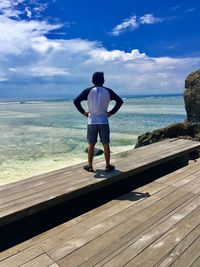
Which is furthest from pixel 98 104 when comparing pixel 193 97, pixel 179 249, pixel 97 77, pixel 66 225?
pixel 193 97

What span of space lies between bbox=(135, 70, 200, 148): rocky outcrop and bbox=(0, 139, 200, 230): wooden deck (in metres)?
4.75

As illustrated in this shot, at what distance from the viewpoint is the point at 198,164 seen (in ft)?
24.5

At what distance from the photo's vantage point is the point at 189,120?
23.4 meters

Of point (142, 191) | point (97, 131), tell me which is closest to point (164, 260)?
point (142, 191)

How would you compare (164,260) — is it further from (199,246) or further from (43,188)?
(43,188)

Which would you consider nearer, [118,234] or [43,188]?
[118,234]

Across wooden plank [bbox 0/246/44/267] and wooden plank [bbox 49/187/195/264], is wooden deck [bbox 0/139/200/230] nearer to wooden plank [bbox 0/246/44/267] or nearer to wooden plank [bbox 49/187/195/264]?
wooden plank [bbox 0/246/44/267]

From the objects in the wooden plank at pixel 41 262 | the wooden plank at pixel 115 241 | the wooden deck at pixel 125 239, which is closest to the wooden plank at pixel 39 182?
the wooden deck at pixel 125 239

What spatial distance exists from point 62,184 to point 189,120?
64.5ft

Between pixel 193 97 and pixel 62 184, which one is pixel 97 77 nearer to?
pixel 62 184

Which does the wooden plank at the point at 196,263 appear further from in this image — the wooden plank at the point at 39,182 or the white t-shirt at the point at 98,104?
the white t-shirt at the point at 98,104

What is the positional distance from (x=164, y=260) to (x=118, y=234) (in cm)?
78

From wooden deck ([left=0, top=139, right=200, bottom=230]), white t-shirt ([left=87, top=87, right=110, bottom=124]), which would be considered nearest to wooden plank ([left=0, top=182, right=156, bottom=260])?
wooden deck ([left=0, top=139, right=200, bottom=230])

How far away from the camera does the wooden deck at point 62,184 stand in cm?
452
